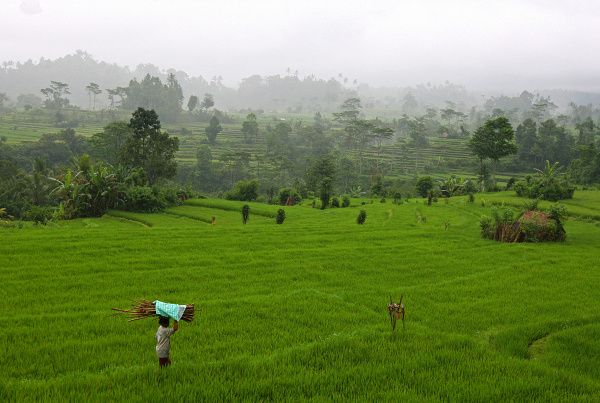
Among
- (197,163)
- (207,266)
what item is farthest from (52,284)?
(197,163)

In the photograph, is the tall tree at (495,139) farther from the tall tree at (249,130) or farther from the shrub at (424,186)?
the tall tree at (249,130)

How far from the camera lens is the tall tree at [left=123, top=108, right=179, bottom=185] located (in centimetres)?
3259

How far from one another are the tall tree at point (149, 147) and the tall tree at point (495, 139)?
34423mm

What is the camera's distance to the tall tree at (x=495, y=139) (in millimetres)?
42375

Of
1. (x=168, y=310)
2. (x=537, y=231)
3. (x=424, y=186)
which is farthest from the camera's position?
(x=424, y=186)

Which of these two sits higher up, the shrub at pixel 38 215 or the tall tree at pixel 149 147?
the tall tree at pixel 149 147

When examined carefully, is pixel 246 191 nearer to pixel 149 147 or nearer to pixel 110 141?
pixel 149 147

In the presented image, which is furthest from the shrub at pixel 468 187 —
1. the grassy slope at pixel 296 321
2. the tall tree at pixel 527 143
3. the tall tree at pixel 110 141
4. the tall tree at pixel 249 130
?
the tall tree at pixel 249 130

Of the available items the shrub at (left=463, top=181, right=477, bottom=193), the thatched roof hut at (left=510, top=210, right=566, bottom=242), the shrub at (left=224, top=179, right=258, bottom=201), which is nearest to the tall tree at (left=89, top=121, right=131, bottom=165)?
the shrub at (left=224, top=179, right=258, bottom=201)

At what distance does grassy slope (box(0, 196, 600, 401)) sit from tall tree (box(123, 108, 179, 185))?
20.7m

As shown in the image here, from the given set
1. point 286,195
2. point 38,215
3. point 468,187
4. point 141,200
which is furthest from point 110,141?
point 468,187

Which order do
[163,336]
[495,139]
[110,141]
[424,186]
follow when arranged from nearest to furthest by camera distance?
1. [163,336]
2. [424,186]
3. [495,139]
4. [110,141]

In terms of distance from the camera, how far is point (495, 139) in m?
43.0

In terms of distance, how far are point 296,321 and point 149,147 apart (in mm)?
30718
